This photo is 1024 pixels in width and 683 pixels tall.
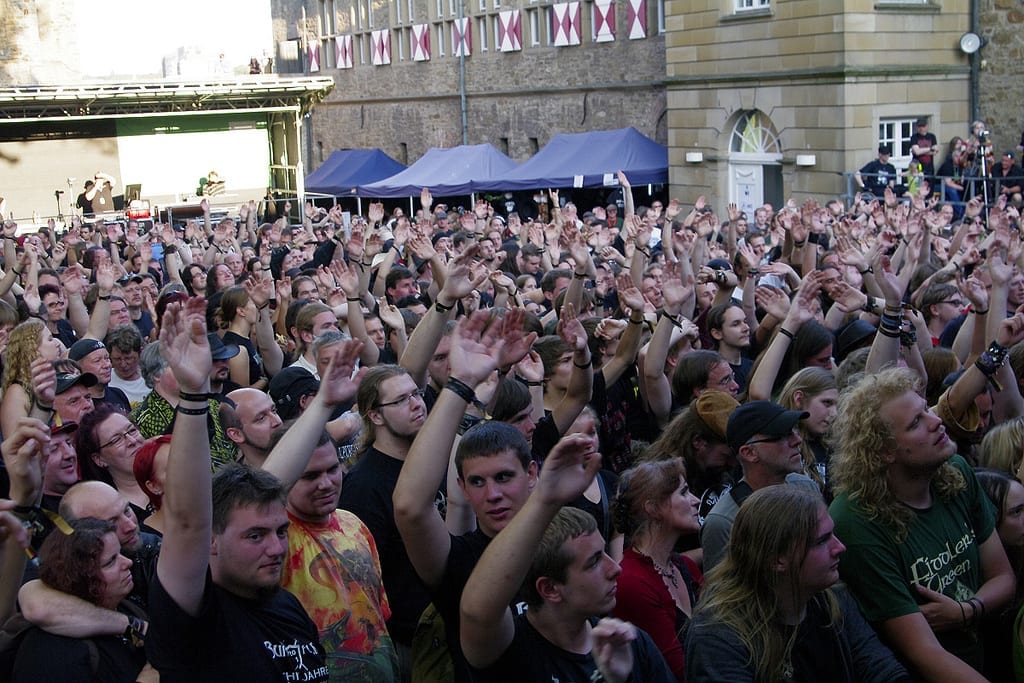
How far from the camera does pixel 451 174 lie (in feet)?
89.2

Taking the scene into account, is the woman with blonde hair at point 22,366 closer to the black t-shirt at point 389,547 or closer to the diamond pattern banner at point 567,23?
the black t-shirt at point 389,547

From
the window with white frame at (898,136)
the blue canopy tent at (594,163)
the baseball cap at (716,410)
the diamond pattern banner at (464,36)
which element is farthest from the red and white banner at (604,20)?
the baseball cap at (716,410)

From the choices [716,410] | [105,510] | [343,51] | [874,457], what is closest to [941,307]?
[716,410]

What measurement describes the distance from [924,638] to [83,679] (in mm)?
2455

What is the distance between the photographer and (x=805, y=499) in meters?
3.41

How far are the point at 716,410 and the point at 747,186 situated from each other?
18.8m

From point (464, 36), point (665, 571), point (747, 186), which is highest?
point (464, 36)

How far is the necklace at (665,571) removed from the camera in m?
4.05

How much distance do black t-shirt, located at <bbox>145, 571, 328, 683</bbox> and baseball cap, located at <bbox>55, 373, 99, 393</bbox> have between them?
8.99 ft

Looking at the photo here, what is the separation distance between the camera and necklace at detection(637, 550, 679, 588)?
405cm

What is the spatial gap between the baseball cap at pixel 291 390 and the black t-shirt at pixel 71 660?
238cm

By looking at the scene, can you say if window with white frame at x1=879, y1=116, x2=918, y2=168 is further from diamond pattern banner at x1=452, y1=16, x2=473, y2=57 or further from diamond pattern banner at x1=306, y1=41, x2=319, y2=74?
diamond pattern banner at x1=306, y1=41, x2=319, y2=74

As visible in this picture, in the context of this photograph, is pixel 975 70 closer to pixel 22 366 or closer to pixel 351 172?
pixel 351 172

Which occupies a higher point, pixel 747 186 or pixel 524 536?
pixel 747 186
